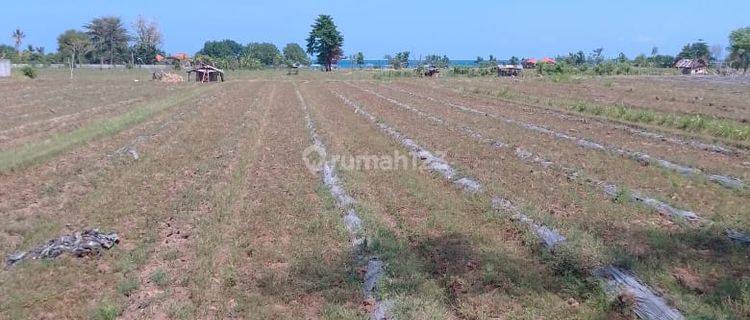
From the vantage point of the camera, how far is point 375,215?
8594 millimetres

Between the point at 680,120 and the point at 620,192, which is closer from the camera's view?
the point at 620,192

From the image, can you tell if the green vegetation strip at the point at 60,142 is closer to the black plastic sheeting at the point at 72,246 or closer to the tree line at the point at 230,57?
the black plastic sheeting at the point at 72,246

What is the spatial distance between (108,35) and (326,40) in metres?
45.8

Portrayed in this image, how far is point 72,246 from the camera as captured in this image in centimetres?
707

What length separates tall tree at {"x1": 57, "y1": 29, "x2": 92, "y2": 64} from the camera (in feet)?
343

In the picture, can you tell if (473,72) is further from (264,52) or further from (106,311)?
(264,52)

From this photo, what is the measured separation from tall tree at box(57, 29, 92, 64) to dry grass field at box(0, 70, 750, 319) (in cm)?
9820

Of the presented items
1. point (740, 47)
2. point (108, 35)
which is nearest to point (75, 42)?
point (108, 35)

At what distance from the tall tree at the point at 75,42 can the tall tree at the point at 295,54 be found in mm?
56798

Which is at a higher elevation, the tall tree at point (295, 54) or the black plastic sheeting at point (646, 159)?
the tall tree at point (295, 54)

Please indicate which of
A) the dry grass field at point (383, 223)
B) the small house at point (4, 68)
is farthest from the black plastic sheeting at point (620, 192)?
the small house at point (4, 68)

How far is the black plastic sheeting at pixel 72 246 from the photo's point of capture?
6949 mm

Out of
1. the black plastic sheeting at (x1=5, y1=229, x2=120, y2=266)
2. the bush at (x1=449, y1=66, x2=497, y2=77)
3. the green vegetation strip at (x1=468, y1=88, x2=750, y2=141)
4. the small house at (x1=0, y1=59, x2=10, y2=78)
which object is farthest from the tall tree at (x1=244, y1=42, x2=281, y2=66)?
the black plastic sheeting at (x1=5, y1=229, x2=120, y2=266)

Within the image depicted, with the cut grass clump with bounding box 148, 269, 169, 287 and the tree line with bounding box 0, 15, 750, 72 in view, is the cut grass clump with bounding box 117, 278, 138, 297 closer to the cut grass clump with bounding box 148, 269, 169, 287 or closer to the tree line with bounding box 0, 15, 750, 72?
the cut grass clump with bounding box 148, 269, 169, 287
